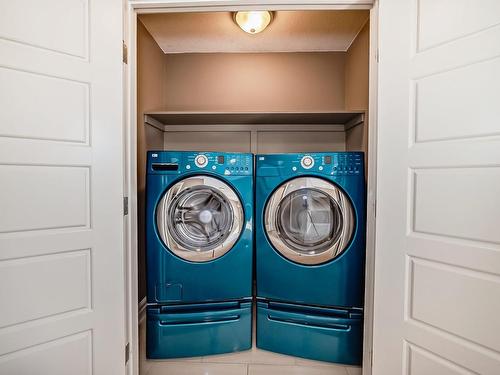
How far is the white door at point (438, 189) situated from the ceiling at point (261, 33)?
2.59 feet

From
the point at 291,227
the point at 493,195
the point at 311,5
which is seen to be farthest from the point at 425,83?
the point at 291,227

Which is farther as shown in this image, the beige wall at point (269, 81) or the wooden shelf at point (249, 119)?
the beige wall at point (269, 81)

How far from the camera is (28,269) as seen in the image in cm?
110

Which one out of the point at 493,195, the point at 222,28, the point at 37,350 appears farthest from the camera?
the point at 222,28

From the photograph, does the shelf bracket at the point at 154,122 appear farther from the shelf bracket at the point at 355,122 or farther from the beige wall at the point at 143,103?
the shelf bracket at the point at 355,122

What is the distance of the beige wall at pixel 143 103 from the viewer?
194cm

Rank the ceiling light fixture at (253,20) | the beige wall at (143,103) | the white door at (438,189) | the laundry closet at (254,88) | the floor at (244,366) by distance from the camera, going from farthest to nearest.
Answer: the laundry closet at (254,88), the beige wall at (143,103), the ceiling light fixture at (253,20), the floor at (244,366), the white door at (438,189)

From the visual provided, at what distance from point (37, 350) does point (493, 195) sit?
1.95 metres

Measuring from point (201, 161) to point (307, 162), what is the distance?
0.65 meters

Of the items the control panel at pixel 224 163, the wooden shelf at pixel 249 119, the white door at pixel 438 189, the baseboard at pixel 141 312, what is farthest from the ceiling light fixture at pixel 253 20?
the baseboard at pixel 141 312

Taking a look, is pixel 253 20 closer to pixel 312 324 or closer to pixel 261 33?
pixel 261 33

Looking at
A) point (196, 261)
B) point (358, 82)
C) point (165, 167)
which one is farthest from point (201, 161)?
point (358, 82)

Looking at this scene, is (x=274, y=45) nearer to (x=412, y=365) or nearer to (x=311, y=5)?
(x=311, y=5)

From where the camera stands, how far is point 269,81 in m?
2.43
